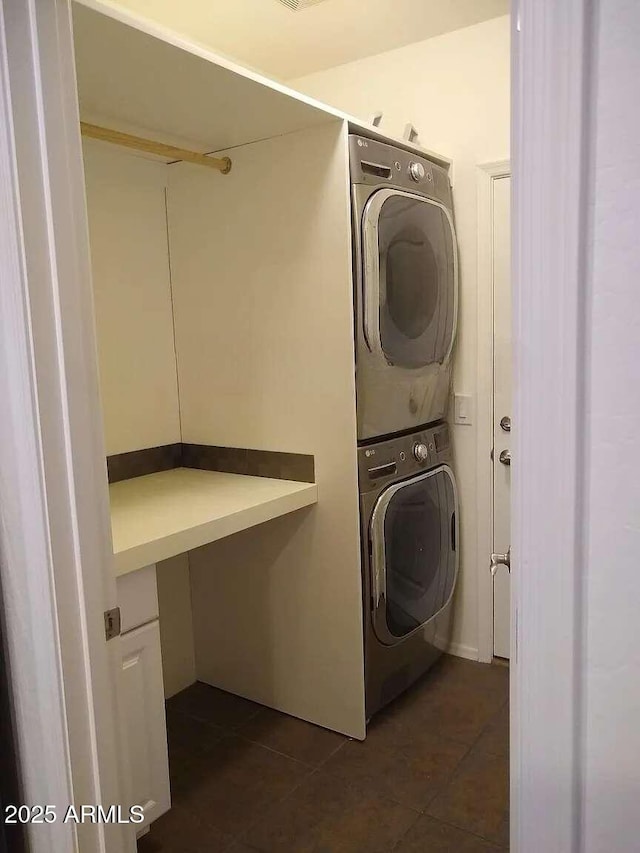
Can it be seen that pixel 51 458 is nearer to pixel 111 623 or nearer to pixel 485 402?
pixel 111 623

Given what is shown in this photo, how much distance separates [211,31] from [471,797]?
2.76 meters

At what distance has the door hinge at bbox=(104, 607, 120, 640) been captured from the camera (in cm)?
123

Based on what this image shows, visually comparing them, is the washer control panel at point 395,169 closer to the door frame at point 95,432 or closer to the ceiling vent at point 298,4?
the ceiling vent at point 298,4

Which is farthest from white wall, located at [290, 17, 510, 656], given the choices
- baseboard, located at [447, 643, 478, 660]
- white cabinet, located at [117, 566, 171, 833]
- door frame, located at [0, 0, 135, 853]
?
door frame, located at [0, 0, 135, 853]

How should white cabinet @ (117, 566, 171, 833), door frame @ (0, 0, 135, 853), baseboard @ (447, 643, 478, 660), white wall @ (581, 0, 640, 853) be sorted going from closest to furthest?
white wall @ (581, 0, 640, 853)
door frame @ (0, 0, 135, 853)
white cabinet @ (117, 566, 171, 833)
baseboard @ (447, 643, 478, 660)

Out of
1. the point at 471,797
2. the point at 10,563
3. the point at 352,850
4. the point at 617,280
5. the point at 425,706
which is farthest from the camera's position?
the point at 425,706

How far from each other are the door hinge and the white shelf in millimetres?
454

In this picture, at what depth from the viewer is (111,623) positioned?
1.24 metres

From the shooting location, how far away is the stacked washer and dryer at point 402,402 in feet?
7.44

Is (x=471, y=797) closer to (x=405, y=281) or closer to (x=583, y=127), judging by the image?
(x=405, y=281)

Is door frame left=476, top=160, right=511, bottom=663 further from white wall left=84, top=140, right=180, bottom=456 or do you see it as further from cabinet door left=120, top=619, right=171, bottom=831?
cabinet door left=120, top=619, right=171, bottom=831

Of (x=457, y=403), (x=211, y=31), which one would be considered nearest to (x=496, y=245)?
(x=457, y=403)

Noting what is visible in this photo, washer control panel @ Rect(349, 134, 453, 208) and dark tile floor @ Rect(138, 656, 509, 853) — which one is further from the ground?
washer control panel @ Rect(349, 134, 453, 208)

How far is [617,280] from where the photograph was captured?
56 cm
